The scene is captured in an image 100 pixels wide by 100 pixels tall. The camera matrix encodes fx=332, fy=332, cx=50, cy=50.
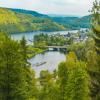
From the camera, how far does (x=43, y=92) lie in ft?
178

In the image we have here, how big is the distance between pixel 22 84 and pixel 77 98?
9.77m

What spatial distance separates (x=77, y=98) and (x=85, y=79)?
2330 millimetres

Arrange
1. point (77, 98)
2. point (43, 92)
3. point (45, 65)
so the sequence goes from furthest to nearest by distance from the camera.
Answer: point (45, 65), point (43, 92), point (77, 98)

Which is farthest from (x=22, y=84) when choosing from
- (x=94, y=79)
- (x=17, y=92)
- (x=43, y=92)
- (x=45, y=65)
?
(x=45, y=65)

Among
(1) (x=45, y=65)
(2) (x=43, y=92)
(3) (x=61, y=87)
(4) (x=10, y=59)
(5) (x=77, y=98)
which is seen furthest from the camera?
(1) (x=45, y=65)

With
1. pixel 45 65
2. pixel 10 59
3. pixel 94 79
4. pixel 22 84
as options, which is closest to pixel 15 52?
pixel 10 59

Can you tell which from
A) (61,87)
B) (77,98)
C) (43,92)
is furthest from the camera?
(43,92)

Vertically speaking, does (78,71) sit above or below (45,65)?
above

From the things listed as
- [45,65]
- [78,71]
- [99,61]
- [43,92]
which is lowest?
[45,65]

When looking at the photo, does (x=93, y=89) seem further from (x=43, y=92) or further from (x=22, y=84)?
(x=43, y=92)

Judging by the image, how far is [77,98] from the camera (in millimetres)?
37094

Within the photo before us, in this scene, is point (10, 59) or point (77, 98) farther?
point (77, 98)

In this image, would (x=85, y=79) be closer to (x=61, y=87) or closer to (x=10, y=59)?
(x=61, y=87)

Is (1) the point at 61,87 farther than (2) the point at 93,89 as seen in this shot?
Yes
